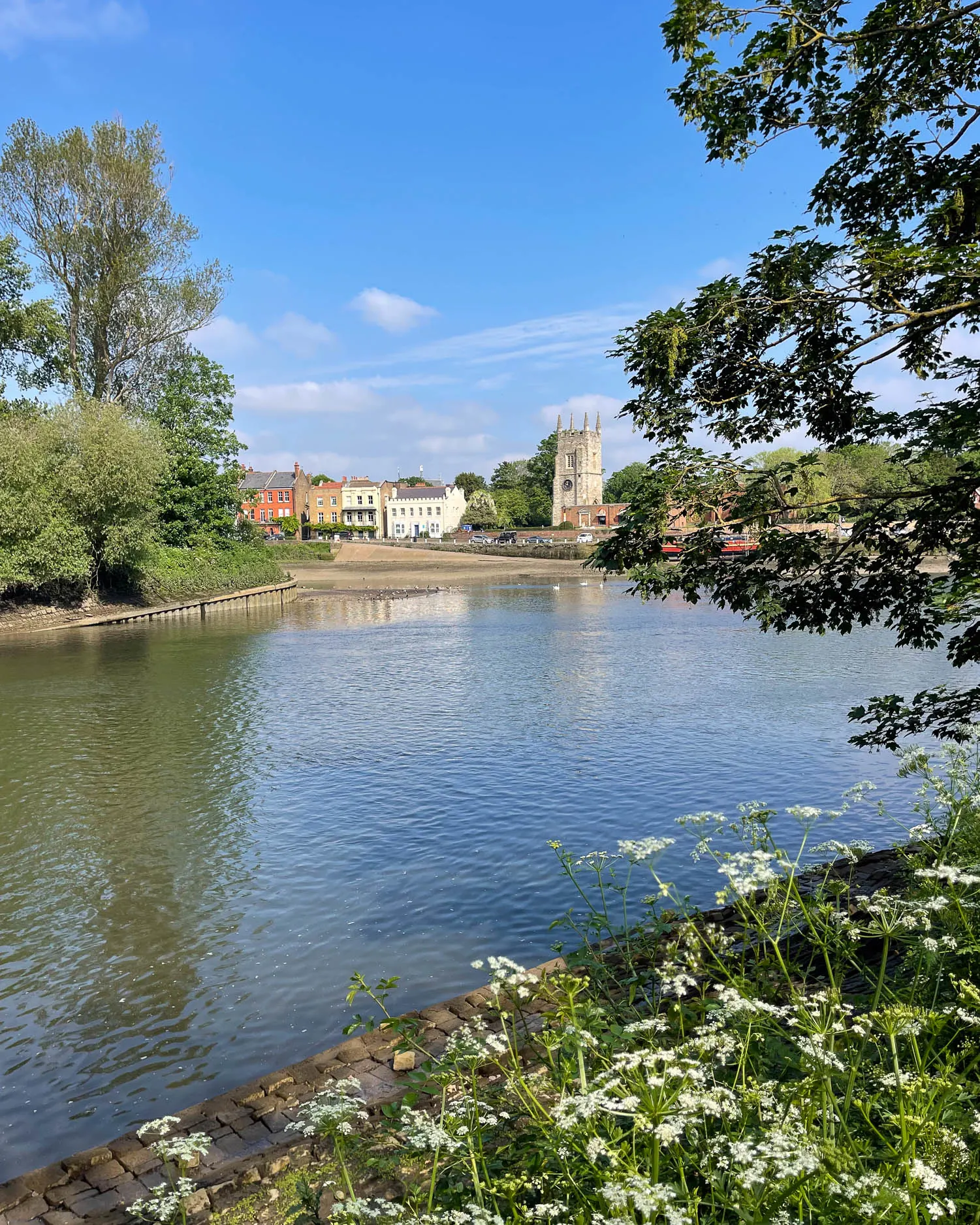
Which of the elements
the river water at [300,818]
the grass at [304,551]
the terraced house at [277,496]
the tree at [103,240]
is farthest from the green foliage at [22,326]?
the terraced house at [277,496]

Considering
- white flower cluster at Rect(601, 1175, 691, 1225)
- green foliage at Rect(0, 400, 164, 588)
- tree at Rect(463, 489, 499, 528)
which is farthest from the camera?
tree at Rect(463, 489, 499, 528)

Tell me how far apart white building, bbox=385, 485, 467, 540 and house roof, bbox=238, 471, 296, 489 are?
62.4 feet

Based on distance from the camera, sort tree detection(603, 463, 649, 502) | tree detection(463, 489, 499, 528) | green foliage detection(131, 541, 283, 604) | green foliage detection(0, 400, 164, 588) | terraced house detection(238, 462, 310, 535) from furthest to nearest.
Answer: tree detection(603, 463, 649, 502)
tree detection(463, 489, 499, 528)
terraced house detection(238, 462, 310, 535)
green foliage detection(131, 541, 283, 604)
green foliage detection(0, 400, 164, 588)

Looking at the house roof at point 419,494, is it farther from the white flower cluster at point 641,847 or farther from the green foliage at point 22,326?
the white flower cluster at point 641,847

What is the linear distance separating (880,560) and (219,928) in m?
8.81

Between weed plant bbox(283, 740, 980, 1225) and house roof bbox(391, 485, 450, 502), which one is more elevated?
house roof bbox(391, 485, 450, 502)

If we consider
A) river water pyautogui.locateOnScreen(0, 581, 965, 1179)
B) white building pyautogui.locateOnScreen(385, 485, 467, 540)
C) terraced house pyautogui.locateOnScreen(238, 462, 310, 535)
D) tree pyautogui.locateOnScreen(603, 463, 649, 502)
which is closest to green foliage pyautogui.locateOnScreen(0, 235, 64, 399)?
river water pyautogui.locateOnScreen(0, 581, 965, 1179)

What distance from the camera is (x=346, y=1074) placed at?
265 inches

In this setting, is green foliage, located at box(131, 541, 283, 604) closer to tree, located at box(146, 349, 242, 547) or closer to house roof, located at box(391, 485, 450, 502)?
tree, located at box(146, 349, 242, 547)

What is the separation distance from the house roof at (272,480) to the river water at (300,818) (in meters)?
106

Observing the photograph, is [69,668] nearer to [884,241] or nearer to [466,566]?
[884,241]

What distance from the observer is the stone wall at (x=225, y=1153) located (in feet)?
18.1

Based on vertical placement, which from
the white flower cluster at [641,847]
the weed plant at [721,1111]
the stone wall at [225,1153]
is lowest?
the stone wall at [225,1153]

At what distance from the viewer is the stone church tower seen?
149 metres
